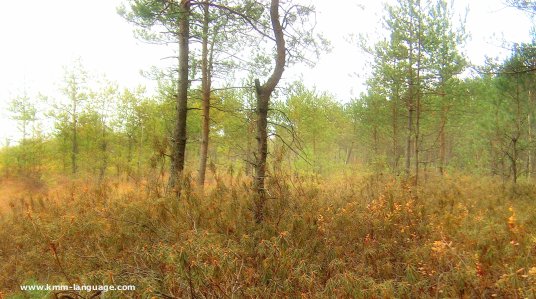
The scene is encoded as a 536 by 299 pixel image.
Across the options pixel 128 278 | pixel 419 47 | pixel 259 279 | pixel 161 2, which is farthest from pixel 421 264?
pixel 419 47

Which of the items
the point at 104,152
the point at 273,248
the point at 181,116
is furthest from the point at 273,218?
the point at 104,152

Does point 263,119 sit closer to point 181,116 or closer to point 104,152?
point 181,116

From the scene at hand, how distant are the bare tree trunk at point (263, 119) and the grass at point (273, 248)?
Result: 0.17 metres

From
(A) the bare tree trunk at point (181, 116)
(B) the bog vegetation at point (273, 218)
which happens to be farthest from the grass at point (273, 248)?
(A) the bare tree trunk at point (181, 116)

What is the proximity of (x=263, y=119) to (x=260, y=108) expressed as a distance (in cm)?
21

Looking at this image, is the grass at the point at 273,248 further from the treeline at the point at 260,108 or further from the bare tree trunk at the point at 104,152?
the bare tree trunk at the point at 104,152

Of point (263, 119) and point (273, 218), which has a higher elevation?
point (263, 119)

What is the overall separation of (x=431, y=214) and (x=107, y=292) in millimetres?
5029

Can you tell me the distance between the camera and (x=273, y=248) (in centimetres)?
337

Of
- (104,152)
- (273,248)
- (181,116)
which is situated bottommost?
(273,248)

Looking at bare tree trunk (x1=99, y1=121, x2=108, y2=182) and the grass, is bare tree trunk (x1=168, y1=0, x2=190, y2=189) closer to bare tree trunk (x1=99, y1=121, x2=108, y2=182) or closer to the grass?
the grass

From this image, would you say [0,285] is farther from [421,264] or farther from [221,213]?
[421,264]

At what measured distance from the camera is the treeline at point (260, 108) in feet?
22.9

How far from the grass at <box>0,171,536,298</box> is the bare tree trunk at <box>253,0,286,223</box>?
0.17 m
